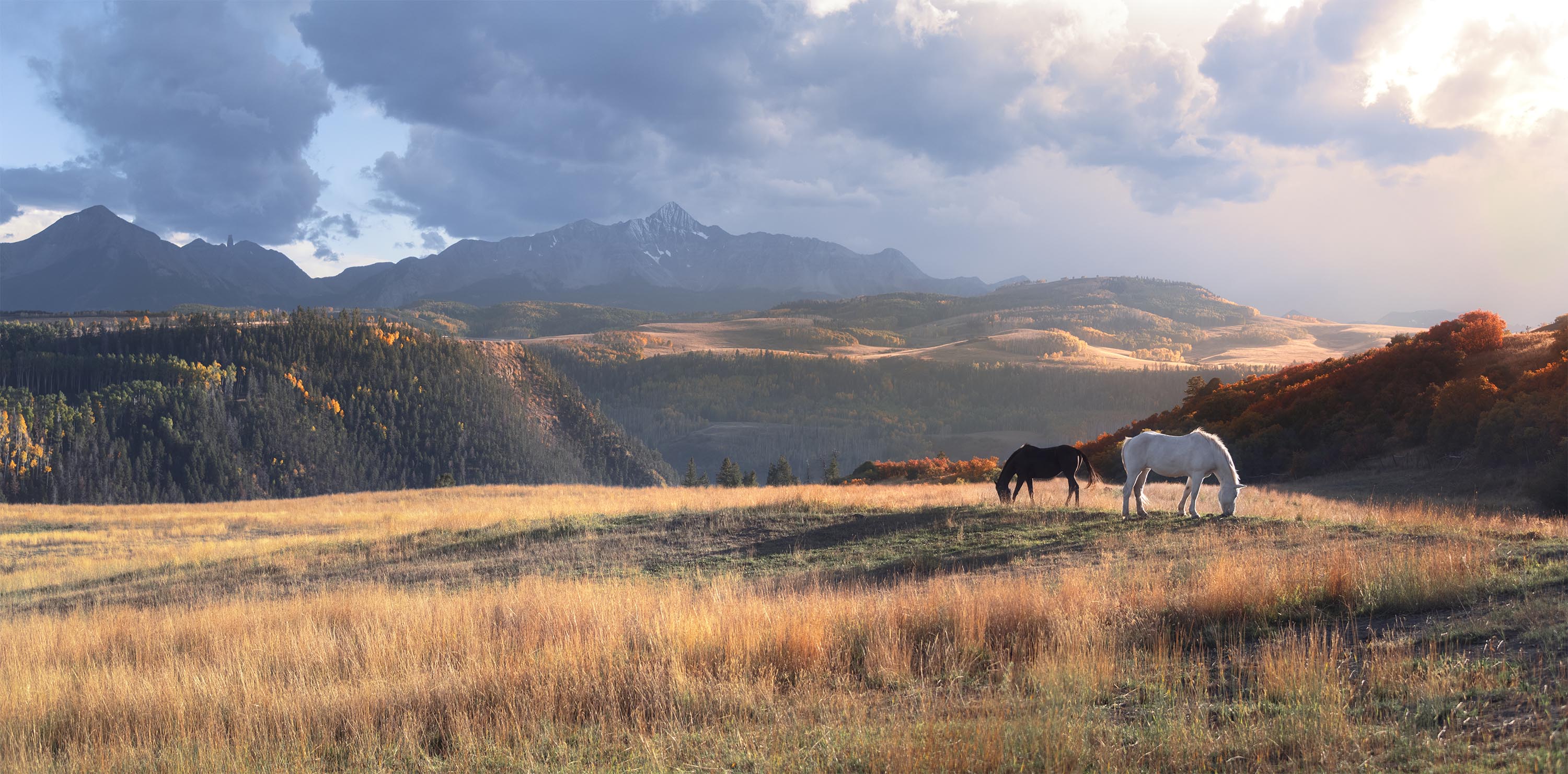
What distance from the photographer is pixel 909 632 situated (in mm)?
8812

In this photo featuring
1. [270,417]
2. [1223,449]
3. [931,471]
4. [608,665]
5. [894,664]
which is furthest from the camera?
[270,417]

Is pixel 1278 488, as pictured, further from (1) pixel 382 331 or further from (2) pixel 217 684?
(1) pixel 382 331

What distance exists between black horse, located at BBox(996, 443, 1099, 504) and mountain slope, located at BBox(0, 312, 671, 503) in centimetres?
10615

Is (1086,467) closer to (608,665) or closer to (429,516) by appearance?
(608,665)

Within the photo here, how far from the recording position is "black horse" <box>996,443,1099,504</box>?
Result: 1986 centimetres

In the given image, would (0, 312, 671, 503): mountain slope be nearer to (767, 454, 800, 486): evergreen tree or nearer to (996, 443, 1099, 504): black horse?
(767, 454, 800, 486): evergreen tree

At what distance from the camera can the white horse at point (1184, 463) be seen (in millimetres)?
15812

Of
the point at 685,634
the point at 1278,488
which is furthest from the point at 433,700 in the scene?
the point at 1278,488

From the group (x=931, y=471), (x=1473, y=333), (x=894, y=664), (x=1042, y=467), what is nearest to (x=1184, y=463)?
(x=1042, y=467)

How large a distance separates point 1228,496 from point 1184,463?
982 mm

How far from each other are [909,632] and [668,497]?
22044 mm

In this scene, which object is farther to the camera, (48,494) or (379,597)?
(48,494)

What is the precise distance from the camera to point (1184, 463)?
16.2 metres

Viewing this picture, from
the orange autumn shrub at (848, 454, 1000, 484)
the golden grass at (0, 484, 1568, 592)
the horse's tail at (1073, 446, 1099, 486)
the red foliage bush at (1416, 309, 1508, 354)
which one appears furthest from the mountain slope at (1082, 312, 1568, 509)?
the horse's tail at (1073, 446, 1099, 486)
